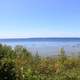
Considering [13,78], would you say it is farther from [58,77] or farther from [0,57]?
[58,77]

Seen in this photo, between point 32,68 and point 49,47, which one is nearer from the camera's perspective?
point 32,68

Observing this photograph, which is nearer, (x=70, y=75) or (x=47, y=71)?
(x=70, y=75)

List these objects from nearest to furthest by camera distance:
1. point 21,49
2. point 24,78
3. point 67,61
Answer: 1. point 24,78
2. point 67,61
3. point 21,49

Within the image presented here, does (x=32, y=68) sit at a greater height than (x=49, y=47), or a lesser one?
greater

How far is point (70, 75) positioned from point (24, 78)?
52.1 inches

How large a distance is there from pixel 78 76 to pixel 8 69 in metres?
2.13

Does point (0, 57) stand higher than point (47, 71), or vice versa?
point (0, 57)

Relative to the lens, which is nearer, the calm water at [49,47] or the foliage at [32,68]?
the foliage at [32,68]

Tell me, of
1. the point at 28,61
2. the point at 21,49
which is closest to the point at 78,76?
the point at 28,61

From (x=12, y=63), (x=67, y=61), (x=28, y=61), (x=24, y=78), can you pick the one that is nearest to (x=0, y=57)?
(x=12, y=63)

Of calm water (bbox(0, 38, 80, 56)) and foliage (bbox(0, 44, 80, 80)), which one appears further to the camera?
calm water (bbox(0, 38, 80, 56))

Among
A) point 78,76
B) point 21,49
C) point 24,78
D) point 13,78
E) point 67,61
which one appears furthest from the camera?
point 21,49

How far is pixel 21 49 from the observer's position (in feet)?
36.7

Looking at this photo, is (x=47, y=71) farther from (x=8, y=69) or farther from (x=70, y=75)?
(x=8, y=69)
